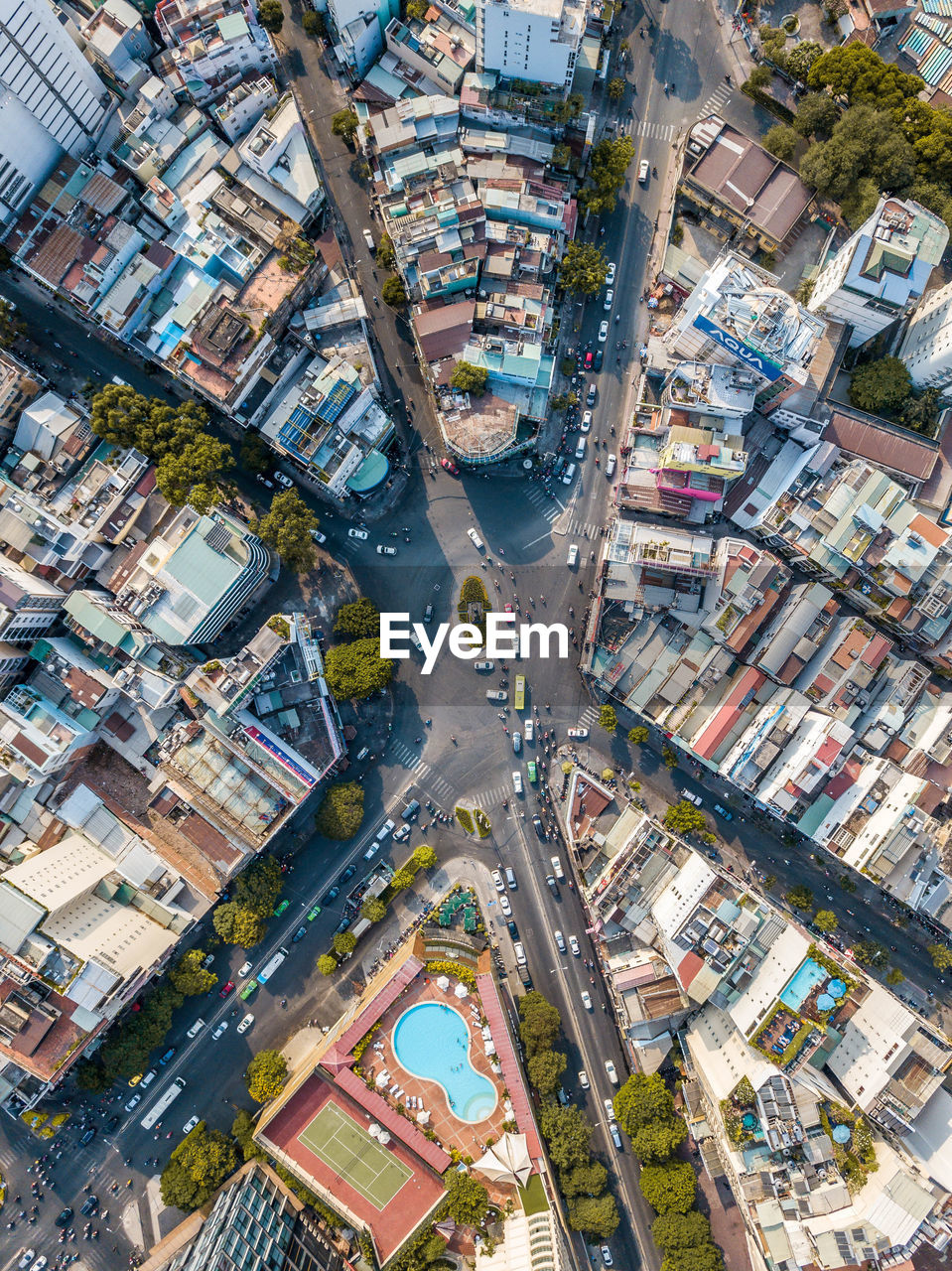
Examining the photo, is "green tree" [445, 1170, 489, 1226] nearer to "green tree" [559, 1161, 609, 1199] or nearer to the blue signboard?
"green tree" [559, 1161, 609, 1199]

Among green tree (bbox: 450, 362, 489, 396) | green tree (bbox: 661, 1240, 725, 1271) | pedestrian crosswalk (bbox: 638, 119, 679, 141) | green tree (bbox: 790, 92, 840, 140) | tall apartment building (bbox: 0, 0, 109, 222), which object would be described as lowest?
green tree (bbox: 661, 1240, 725, 1271)

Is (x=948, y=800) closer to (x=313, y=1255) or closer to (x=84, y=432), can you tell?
(x=313, y=1255)

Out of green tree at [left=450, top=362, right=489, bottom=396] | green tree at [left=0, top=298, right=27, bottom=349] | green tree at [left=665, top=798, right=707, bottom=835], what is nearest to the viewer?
green tree at [left=0, top=298, right=27, bottom=349]

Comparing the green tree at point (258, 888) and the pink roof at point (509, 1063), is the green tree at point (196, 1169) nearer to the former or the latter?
the green tree at point (258, 888)

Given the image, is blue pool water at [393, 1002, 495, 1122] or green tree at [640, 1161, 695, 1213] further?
green tree at [640, 1161, 695, 1213]

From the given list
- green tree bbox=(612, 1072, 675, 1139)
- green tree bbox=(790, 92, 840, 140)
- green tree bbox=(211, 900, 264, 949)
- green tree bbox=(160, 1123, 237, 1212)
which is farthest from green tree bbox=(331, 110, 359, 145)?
green tree bbox=(160, 1123, 237, 1212)

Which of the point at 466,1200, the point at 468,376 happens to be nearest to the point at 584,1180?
the point at 466,1200

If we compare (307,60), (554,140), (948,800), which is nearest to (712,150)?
(554,140)
